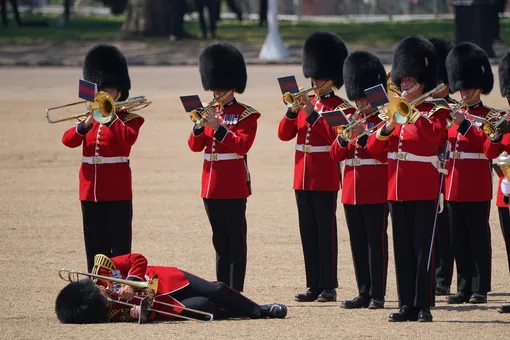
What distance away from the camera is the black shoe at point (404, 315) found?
630 cm

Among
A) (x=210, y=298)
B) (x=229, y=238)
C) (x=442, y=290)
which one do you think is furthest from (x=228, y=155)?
(x=442, y=290)

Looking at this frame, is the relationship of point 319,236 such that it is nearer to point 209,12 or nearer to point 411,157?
point 411,157

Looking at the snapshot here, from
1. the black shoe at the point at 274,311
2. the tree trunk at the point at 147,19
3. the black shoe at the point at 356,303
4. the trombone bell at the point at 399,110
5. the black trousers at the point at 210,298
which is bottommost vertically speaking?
the tree trunk at the point at 147,19

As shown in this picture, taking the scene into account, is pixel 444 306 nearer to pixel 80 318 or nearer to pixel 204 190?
pixel 204 190

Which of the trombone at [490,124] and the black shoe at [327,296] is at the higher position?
the trombone at [490,124]

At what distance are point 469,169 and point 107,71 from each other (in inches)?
78.8

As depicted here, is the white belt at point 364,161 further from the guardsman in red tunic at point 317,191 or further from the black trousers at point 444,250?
the black trousers at point 444,250

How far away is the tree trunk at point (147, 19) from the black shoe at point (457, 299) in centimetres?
1642

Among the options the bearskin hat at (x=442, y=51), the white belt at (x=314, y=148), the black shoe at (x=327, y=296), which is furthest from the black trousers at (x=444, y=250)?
the bearskin hat at (x=442, y=51)

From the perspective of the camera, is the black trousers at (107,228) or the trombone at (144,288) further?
the black trousers at (107,228)

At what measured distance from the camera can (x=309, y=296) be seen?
7.04m

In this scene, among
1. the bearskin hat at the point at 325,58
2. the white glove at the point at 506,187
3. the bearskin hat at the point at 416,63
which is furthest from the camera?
the bearskin hat at the point at 325,58

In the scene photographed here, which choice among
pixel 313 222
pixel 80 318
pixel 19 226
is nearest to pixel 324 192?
pixel 313 222

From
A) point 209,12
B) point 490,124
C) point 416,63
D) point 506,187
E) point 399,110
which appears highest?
point 416,63
